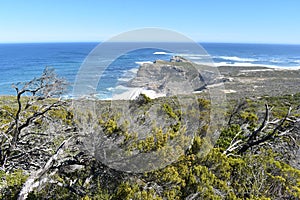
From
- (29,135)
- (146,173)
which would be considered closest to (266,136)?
(146,173)

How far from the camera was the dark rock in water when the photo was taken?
5.30 metres

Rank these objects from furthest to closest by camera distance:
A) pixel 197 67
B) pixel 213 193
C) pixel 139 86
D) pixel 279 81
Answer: pixel 279 81 → pixel 197 67 → pixel 139 86 → pixel 213 193

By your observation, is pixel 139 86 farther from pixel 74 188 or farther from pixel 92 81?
pixel 74 188

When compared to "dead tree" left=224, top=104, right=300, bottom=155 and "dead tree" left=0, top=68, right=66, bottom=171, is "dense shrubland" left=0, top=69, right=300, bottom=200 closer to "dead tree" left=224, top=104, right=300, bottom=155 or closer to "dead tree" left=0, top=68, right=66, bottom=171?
"dead tree" left=0, top=68, right=66, bottom=171

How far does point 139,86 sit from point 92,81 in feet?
3.92

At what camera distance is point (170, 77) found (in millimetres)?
5414

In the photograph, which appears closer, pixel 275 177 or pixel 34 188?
pixel 34 188

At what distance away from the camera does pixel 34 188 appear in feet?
14.3

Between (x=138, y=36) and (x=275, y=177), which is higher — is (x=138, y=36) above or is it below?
above

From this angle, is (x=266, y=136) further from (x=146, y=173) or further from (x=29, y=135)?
(x=29, y=135)

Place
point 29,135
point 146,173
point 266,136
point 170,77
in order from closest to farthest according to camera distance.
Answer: point 146,173 < point 170,77 < point 29,135 < point 266,136

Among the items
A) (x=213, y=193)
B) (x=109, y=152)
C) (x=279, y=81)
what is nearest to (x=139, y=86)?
(x=109, y=152)

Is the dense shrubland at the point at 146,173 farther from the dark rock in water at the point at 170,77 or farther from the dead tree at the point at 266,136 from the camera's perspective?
the dead tree at the point at 266,136

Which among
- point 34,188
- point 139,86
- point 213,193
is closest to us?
point 213,193
